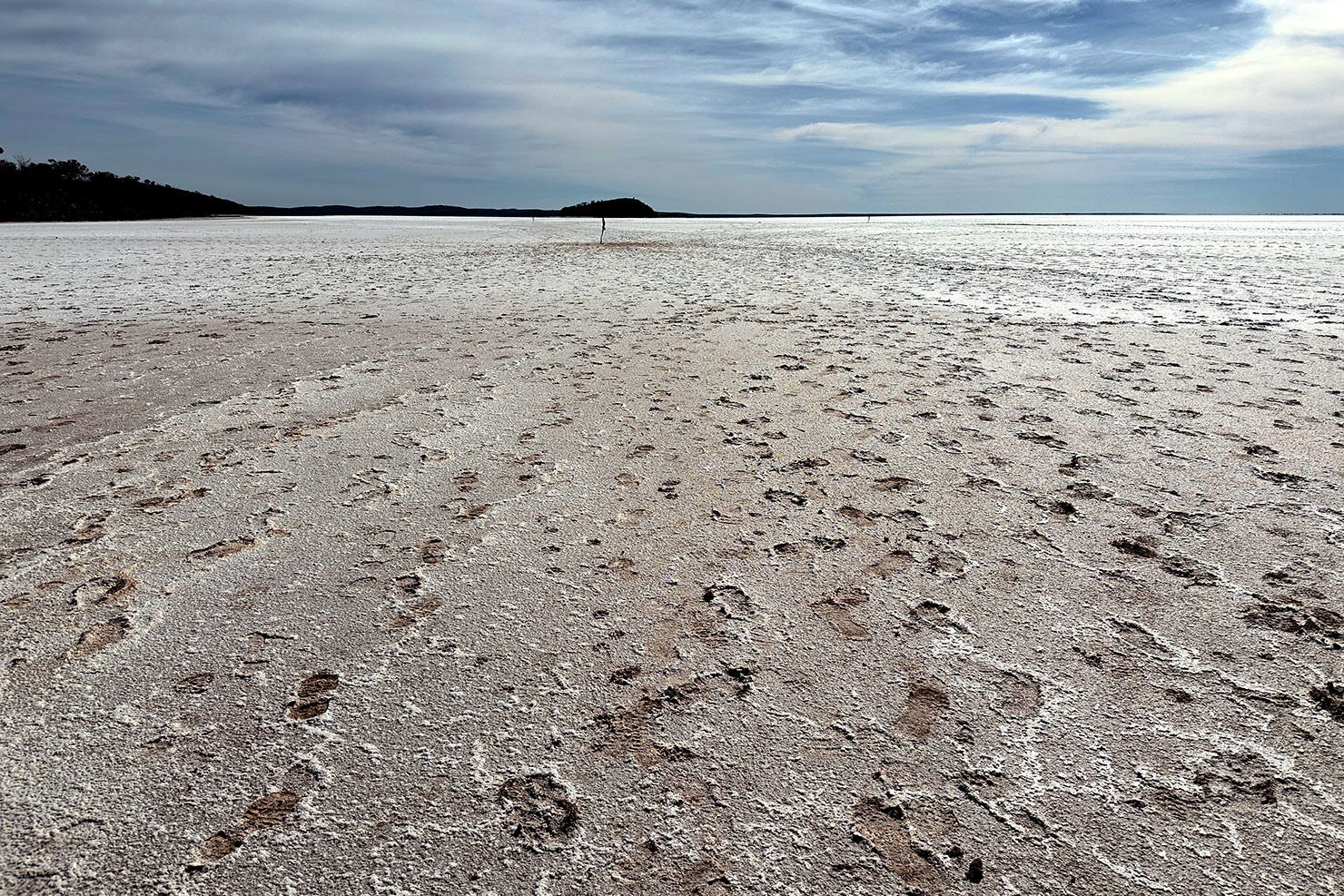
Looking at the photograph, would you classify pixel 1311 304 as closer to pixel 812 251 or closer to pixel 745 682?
pixel 745 682

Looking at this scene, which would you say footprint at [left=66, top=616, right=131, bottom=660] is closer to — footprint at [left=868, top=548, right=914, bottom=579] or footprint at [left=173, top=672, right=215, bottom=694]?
footprint at [left=173, top=672, right=215, bottom=694]

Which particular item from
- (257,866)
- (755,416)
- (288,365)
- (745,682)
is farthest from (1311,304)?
(257,866)

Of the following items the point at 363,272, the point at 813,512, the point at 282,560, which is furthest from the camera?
the point at 363,272

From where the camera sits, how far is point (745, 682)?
190cm

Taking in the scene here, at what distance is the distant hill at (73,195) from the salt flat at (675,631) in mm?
42736

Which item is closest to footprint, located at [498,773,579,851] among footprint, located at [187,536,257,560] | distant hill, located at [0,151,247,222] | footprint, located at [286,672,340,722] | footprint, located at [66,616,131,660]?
footprint, located at [286,672,340,722]

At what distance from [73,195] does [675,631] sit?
50.4 m

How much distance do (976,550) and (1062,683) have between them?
0.74 m

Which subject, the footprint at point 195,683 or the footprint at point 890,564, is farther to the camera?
the footprint at point 890,564

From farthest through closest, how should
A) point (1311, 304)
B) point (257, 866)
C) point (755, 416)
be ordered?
point (1311, 304)
point (755, 416)
point (257, 866)

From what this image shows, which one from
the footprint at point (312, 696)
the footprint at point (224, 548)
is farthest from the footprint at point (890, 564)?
the footprint at point (224, 548)

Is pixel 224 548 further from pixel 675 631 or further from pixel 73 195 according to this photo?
pixel 73 195

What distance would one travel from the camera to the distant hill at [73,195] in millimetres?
37094

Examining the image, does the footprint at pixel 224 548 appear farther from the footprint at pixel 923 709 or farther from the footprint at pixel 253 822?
the footprint at pixel 923 709
